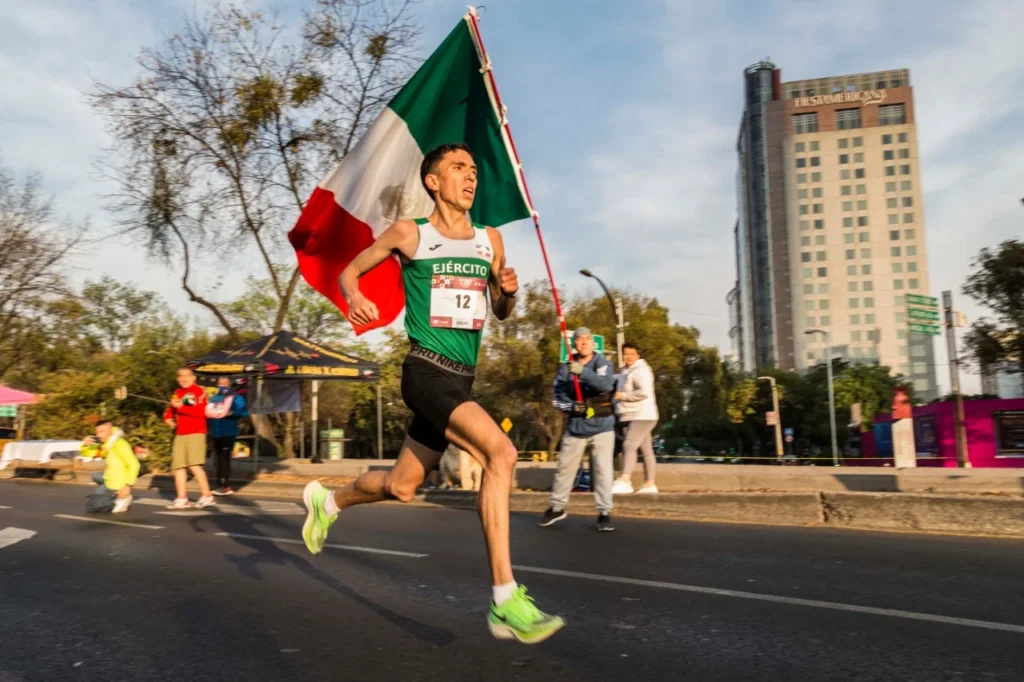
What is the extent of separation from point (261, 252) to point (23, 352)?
18.0 metres

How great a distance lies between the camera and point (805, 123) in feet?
468

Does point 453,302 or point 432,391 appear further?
point 453,302

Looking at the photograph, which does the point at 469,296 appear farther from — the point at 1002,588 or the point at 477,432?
the point at 1002,588

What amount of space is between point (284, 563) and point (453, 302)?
116 inches

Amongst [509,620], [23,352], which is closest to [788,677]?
[509,620]

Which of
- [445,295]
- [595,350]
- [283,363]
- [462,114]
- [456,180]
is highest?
[462,114]

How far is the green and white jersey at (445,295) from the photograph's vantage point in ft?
12.6

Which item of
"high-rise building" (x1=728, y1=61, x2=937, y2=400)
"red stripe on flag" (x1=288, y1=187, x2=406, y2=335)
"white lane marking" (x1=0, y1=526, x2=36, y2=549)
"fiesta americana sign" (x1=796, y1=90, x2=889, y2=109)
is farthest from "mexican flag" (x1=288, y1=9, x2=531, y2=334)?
"fiesta americana sign" (x1=796, y1=90, x2=889, y2=109)

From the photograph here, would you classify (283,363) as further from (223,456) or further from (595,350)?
(595,350)

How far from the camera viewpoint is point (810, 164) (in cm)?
14125

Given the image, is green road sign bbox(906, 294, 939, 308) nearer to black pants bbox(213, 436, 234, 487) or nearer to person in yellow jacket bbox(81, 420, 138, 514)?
black pants bbox(213, 436, 234, 487)

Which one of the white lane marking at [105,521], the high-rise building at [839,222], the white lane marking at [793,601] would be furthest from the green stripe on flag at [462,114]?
the high-rise building at [839,222]

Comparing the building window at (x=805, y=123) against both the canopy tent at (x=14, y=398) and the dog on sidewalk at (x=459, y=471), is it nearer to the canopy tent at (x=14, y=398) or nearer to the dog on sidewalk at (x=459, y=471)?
the canopy tent at (x=14, y=398)

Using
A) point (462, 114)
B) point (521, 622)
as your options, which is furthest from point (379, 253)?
point (462, 114)
